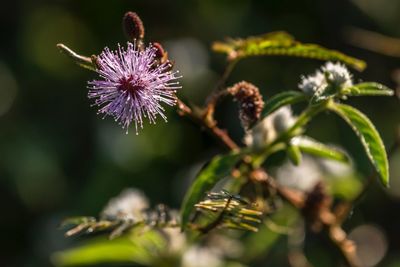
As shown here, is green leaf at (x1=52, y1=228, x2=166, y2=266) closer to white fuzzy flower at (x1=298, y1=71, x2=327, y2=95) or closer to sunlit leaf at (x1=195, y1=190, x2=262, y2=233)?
sunlit leaf at (x1=195, y1=190, x2=262, y2=233)

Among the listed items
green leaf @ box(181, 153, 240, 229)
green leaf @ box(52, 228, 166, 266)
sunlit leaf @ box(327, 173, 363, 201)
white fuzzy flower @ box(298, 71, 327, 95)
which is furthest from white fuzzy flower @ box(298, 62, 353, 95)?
sunlit leaf @ box(327, 173, 363, 201)

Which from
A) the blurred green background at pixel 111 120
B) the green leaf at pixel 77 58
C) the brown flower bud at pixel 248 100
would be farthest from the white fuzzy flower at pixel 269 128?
the blurred green background at pixel 111 120

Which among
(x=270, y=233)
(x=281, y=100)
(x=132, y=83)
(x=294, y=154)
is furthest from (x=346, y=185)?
(x=132, y=83)

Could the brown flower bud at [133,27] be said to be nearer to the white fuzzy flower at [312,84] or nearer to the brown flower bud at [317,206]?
the white fuzzy flower at [312,84]

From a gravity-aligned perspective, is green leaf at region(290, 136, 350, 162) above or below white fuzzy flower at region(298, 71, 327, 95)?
below

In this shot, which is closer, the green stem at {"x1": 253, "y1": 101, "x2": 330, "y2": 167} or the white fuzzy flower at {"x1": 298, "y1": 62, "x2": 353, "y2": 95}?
the white fuzzy flower at {"x1": 298, "y1": 62, "x2": 353, "y2": 95}

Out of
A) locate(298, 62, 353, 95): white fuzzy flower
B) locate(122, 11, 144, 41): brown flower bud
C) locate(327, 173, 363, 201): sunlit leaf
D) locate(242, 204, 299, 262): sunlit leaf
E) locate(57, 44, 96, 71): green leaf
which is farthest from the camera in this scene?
locate(327, 173, 363, 201): sunlit leaf
